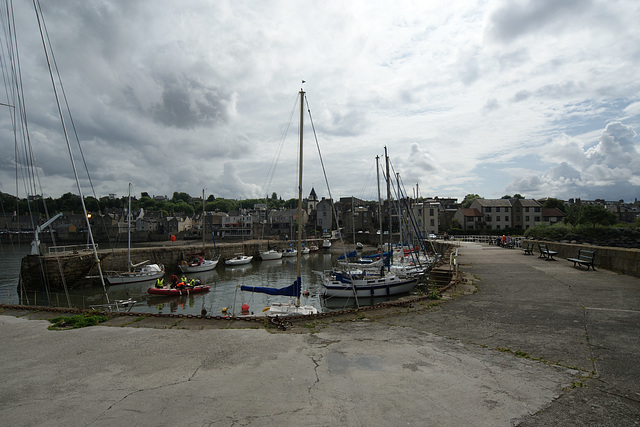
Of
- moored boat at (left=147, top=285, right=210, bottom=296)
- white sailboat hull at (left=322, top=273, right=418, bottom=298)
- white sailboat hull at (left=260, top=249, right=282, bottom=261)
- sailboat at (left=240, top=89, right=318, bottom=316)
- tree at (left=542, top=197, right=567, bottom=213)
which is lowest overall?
white sailboat hull at (left=260, top=249, right=282, bottom=261)

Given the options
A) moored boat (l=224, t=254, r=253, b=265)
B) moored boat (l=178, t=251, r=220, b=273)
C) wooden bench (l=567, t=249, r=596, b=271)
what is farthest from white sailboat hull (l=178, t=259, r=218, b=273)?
wooden bench (l=567, t=249, r=596, b=271)

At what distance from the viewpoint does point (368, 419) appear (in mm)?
4039

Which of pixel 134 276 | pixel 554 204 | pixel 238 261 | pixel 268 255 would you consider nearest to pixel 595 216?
pixel 554 204

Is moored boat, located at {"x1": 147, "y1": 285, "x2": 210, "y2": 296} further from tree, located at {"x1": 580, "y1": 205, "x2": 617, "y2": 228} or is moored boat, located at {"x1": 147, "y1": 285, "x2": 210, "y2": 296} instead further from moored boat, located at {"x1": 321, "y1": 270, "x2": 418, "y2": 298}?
tree, located at {"x1": 580, "y1": 205, "x2": 617, "y2": 228}

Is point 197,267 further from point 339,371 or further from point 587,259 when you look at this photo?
point 339,371

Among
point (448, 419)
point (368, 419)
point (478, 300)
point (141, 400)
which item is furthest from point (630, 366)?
point (141, 400)

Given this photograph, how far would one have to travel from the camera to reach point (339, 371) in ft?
18.0

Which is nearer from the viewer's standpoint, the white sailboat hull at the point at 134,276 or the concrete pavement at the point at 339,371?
the concrete pavement at the point at 339,371

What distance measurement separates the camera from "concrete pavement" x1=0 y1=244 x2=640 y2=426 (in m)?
4.19

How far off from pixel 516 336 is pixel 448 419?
14.1 feet

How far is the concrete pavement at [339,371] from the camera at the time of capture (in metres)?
4.19

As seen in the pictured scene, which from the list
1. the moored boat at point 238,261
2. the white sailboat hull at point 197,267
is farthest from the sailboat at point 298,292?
the moored boat at point 238,261

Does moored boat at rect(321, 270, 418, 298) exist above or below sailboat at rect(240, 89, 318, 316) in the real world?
below

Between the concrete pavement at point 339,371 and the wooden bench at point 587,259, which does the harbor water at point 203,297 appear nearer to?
the concrete pavement at point 339,371
